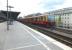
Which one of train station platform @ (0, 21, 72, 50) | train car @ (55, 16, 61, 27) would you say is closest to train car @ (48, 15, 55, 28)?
train car @ (55, 16, 61, 27)

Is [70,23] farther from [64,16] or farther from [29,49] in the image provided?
[29,49]

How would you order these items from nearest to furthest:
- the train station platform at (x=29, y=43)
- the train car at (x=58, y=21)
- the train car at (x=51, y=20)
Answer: the train station platform at (x=29, y=43), the train car at (x=58, y=21), the train car at (x=51, y=20)

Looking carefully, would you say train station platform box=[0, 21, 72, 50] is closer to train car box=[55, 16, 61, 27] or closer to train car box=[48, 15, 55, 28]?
train car box=[55, 16, 61, 27]

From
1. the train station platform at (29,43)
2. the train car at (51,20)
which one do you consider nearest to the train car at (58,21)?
the train car at (51,20)

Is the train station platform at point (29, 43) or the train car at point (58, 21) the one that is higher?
the train car at point (58, 21)

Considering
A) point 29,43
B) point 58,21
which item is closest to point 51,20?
point 58,21

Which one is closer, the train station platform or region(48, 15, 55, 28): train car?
the train station platform

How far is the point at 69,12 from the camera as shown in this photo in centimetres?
2297

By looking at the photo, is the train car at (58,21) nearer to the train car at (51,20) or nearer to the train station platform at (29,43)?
the train car at (51,20)

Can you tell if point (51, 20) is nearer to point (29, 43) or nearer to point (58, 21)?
point (58, 21)

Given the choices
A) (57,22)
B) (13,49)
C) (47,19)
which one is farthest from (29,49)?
(47,19)

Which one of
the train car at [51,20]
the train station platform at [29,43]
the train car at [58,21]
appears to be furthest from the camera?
the train car at [51,20]

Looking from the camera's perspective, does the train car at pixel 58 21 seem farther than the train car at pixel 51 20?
No

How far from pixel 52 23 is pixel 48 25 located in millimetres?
2264
